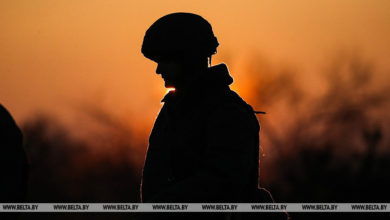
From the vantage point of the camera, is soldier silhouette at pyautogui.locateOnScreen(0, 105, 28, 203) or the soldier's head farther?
the soldier's head

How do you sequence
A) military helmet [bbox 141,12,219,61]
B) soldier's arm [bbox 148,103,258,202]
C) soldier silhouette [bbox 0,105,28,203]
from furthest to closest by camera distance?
1. military helmet [bbox 141,12,219,61]
2. soldier's arm [bbox 148,103,258,202]
3. soldier silhouette [bbox 0,105,28,203]

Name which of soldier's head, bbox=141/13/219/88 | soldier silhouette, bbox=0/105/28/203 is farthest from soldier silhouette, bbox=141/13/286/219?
soldier silhouette, bbox=0/105/28/203

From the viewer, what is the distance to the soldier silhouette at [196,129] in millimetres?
4570

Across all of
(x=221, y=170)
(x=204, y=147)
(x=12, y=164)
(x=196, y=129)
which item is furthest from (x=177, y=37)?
(x=12, y=164)

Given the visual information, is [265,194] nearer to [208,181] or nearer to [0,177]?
[208,181]

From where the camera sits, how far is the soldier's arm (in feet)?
14.9

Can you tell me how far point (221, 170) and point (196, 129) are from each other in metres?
0.41

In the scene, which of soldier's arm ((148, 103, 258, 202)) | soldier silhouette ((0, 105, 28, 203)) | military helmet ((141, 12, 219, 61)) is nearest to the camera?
soldier silhouette ((0, 105, 28, 203))

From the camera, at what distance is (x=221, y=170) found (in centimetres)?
454

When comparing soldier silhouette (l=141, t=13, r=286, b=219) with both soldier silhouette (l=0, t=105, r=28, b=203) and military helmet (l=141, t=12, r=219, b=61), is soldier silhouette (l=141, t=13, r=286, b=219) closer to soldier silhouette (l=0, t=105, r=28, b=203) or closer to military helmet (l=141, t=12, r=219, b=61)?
military helmet (l=141, t=12, r=219, b=61)

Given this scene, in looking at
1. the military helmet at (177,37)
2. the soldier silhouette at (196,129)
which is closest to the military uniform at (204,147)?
the soldier silhouette at (196,129)

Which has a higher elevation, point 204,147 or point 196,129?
point 196,129

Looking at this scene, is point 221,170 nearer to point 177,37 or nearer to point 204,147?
point 204,147

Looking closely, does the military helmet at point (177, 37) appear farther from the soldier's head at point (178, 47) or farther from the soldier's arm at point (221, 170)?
the soldier's arm at point (221, 170)
